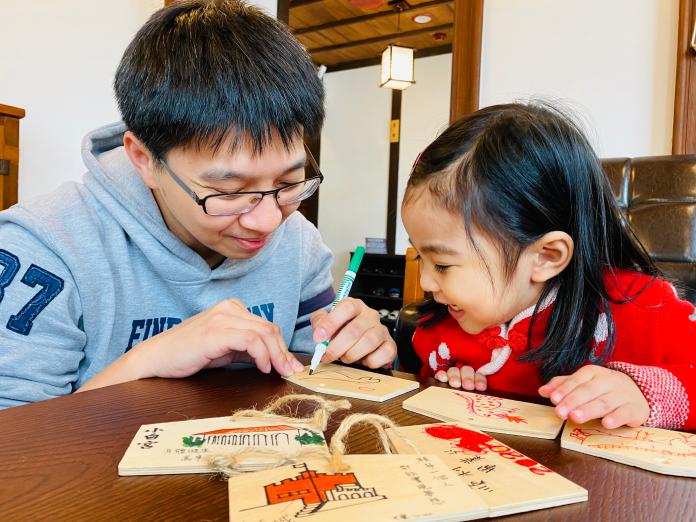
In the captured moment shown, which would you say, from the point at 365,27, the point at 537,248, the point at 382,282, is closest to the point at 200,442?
the point at 537,248

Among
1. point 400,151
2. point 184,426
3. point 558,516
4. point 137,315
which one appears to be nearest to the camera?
point 558,516

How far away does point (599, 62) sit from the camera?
2.26 metres

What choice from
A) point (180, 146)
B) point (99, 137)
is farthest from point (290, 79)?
point (99, 137)

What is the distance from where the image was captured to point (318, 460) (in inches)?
15.6

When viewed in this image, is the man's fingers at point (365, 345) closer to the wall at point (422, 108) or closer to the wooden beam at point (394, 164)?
the wall at point (422, 108)

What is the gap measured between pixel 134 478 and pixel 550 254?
69cm

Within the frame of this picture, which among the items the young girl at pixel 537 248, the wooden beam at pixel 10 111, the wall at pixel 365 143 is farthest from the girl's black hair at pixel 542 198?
the wall at pixel 365 143

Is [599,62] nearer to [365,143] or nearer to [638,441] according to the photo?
[638,441]

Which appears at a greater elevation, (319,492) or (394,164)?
(394,164)

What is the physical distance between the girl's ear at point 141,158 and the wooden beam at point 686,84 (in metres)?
1.98

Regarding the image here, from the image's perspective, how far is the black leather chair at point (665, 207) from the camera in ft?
4.60

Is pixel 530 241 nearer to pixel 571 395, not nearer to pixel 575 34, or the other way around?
pixel 571 395

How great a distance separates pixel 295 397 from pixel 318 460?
0.57 ft

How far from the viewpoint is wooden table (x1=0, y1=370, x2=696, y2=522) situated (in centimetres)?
34
